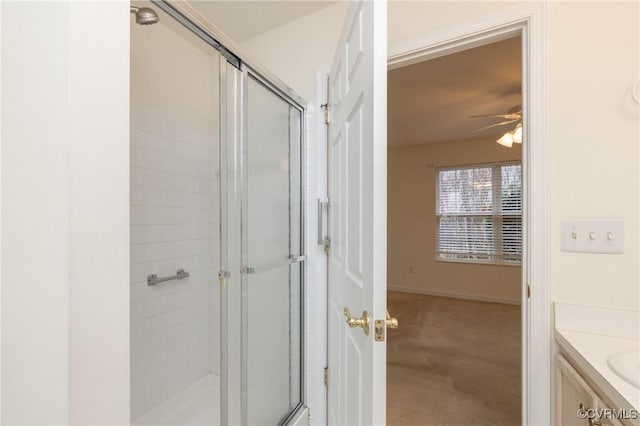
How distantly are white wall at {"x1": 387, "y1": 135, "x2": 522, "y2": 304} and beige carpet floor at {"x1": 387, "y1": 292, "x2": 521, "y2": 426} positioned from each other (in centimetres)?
57

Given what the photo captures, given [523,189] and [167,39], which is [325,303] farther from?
[167,39]

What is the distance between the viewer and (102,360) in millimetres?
618

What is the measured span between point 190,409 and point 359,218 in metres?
1.80

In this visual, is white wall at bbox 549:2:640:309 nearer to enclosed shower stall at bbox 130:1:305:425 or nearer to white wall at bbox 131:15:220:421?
enclosed shower stall at bbox 130:1:305:425

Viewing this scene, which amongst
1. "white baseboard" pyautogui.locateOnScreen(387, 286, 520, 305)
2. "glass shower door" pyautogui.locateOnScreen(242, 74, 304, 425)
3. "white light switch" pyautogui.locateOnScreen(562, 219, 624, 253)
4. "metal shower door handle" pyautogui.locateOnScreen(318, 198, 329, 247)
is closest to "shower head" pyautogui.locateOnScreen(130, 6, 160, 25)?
"glass shower door" pyautogui.locateOnScreen(242, 74, 304, 425)

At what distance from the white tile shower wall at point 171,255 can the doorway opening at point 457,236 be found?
141cm

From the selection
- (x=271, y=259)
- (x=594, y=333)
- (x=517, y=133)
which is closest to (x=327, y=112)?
(x=271, y=259)

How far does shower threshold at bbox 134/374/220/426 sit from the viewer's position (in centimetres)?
180

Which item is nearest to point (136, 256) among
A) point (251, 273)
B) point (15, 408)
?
point (251, 273)

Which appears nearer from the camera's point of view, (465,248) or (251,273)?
(251,273)

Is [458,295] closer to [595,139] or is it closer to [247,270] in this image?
[595,139]

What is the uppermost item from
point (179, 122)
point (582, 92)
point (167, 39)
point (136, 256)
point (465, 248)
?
point (167, 39)

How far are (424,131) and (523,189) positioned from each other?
11.3ft

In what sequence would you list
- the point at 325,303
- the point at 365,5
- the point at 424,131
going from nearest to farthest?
the point at 365,5, the point at 325,303, the point at 424,131
